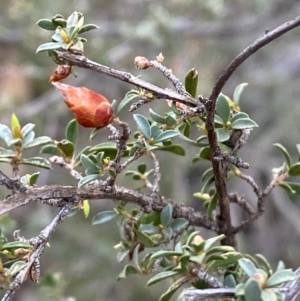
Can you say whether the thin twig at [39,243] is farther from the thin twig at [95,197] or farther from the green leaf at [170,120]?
the green leaf at [170,120]

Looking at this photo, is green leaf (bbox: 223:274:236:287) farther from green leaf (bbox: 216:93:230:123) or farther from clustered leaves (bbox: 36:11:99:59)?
clustered leaves (bbox: 36:11:99:59)

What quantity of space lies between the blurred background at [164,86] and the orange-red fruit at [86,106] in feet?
3.46

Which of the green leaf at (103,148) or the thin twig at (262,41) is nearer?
the thin twig at (262,41)

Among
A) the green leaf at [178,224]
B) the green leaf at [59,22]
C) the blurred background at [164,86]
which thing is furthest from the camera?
the blurred background at [164,86]

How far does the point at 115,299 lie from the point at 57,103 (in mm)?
786

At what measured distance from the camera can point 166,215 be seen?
56cm

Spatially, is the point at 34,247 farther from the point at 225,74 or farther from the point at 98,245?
the point at 98,245

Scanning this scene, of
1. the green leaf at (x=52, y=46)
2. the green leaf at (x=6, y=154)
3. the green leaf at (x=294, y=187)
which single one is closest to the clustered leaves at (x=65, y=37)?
the green leaf at (x=52, y=46)

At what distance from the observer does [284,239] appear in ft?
6.59

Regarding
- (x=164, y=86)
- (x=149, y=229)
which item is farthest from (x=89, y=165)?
(x=164, y=86)

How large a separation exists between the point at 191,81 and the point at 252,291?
0.71 feet

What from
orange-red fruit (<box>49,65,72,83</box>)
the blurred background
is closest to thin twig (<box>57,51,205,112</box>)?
orange-red fruit (<box>49,65,72,83</box>)

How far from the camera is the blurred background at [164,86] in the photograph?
165 cm

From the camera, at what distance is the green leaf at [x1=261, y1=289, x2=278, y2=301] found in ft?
1.28
